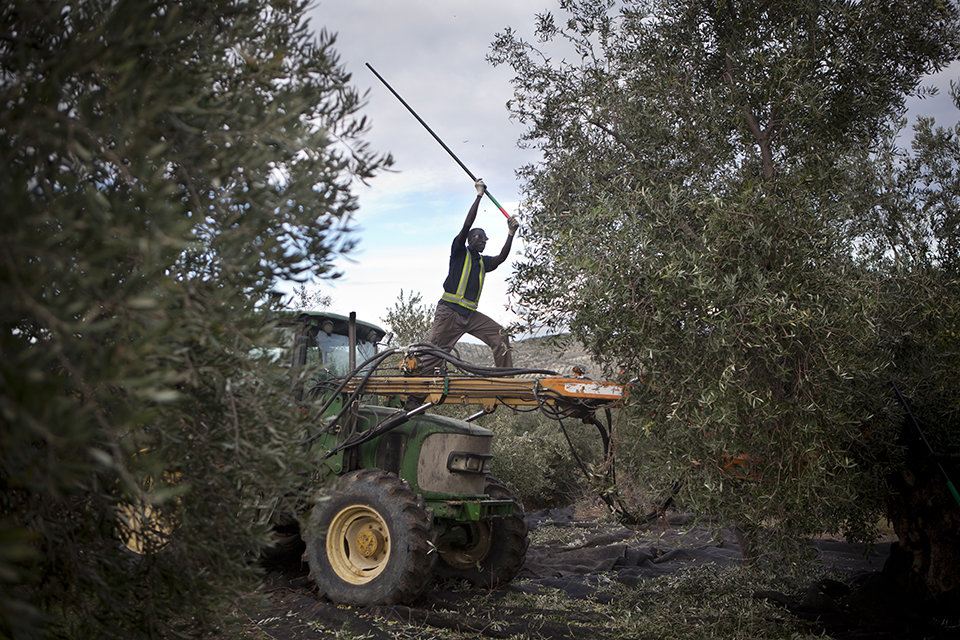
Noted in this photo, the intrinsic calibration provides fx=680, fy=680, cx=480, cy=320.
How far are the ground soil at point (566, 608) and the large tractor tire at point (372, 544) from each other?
0.21 m

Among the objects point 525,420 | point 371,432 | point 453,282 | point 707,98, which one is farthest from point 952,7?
point 525,420

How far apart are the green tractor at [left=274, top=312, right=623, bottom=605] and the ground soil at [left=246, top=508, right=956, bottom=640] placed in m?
0.35

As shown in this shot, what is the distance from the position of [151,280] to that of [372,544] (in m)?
5.74

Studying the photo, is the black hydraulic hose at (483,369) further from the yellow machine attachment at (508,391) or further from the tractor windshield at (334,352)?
the tractor windshield at (334,352)

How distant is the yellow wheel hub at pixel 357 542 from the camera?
7480 mm

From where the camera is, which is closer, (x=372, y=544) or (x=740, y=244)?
(x=740, y=244)

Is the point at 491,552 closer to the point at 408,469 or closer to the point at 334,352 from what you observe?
the point at 408,469

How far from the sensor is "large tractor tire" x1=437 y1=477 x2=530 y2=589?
866 cm

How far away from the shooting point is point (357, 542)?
25.0 ft

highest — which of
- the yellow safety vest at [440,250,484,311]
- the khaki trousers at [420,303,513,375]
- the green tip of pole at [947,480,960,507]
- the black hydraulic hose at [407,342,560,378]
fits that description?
the yellow safety vest at [440,250,484,311]

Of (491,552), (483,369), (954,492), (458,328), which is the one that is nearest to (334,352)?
(458,328)

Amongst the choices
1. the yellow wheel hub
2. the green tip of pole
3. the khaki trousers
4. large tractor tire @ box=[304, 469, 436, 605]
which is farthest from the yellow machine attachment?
the green tip of pole

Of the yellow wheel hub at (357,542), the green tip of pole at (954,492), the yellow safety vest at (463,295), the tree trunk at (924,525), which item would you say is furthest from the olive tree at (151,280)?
the tree trunk at (924,525)

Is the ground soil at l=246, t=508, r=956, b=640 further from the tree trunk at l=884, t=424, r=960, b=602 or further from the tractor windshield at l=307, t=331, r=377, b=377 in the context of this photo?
the tractor windshield at l=307, t=331, r=377, b=377
